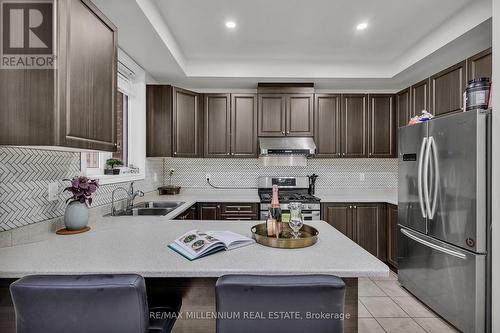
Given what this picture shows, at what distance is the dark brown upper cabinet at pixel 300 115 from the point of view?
3787 mm

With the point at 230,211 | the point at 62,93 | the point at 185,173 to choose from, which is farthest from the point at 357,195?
the point at 62,93

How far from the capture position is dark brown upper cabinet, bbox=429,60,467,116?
2.65 metres

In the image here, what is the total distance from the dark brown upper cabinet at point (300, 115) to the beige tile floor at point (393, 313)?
2.03m

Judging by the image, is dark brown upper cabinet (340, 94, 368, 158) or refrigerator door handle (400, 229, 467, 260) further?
dark brown upper cabinet (340, 94, 368, 158)

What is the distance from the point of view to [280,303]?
901 mm

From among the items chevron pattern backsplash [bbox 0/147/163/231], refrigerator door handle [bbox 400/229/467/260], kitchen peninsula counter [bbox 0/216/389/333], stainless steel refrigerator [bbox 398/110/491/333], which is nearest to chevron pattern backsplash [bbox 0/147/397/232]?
chevron pattern backsplash [bbox 0/147/163/231]

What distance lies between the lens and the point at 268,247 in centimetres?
143

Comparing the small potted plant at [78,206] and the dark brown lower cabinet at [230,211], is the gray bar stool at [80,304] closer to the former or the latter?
the small potted plant at [78,206]

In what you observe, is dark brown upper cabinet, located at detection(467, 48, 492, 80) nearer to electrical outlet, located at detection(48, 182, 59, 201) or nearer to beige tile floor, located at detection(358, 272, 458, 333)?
beige tile floor, located at detection(358, 272, 458, 333)

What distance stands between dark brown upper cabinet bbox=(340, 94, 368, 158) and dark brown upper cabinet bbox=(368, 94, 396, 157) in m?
0.08

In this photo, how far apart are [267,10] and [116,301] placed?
2.47 metres

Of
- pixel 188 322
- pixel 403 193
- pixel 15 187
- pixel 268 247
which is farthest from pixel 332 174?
pixel 15 187

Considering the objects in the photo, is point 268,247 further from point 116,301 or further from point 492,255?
point 492,255

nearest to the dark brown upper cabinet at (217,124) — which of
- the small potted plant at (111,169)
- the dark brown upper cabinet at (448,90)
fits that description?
the small potted plant at (111,169)
